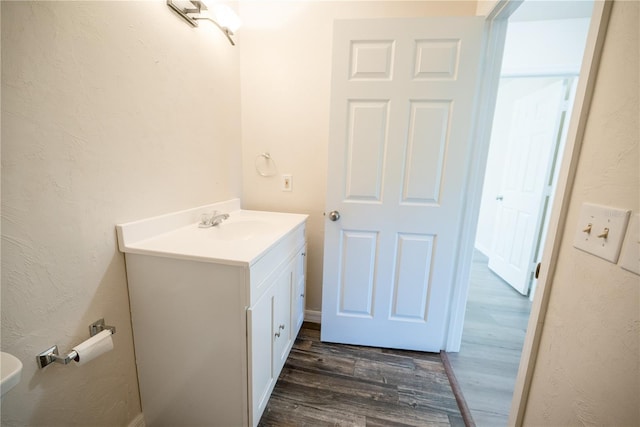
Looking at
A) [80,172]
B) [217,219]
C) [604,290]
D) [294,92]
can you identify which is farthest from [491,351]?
[80,172]

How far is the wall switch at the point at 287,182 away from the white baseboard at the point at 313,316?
3.28ft

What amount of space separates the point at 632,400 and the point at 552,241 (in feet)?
1.13

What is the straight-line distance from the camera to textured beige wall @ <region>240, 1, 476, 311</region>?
5.17 ft

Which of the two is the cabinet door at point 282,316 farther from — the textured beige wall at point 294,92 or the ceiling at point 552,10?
the ceiling at point 552,10

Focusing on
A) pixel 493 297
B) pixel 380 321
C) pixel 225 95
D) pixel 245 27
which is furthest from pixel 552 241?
pixel 493 297

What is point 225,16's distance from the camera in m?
1.33

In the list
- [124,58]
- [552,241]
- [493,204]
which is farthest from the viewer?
[493,204]

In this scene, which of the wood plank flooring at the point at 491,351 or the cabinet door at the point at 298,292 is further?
the cabinet door at the point at 298,292

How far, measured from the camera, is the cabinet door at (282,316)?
1188mm

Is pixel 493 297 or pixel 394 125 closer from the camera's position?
pixel 394 125

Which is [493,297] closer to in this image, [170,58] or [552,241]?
[552,241]

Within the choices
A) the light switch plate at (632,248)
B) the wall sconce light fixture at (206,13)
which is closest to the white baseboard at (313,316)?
the light switch plate at (632,248)

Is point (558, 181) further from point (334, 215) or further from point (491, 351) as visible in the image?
point (491, 351)

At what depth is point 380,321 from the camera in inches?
64.9
